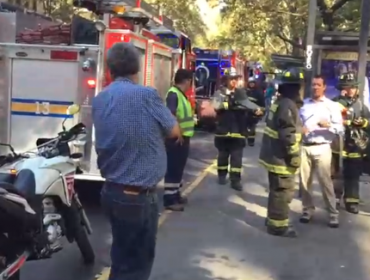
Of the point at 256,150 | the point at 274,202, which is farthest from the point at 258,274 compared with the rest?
the point at 256,150

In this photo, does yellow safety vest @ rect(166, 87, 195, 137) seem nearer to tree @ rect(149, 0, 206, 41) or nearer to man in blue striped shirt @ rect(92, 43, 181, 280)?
man in blue striped shirt @ rect(92, 43, 181, 280)

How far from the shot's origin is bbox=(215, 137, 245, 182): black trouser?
1109 cm

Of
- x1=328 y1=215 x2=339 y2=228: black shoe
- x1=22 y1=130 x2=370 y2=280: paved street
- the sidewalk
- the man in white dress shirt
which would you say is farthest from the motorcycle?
x1=328 y1=215 x2=339 y2=228: black shoe

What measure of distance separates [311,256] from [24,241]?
326cm

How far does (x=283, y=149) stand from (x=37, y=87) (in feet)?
10.1

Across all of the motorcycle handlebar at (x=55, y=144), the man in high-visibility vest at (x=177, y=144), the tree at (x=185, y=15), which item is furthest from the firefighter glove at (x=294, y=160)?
the tree at (x=185, y=15)

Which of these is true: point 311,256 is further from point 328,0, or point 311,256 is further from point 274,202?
point 328,0

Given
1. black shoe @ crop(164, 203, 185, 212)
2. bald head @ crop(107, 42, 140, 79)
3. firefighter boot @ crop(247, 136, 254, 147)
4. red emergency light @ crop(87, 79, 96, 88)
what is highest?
bald head @ crop(107, 42, 140, 79)

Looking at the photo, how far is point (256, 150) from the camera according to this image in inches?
686

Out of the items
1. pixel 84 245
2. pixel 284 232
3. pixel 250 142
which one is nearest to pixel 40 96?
pixel 84 245

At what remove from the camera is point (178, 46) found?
1700 centimetres

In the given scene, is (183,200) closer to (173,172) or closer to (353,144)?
(173,172)

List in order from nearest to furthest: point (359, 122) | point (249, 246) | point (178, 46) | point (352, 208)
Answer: point (249, 246) → point (359, 122) → point (352, 208) → point (178, 46)

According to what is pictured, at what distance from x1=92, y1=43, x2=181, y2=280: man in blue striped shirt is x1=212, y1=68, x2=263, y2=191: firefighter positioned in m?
6.37
